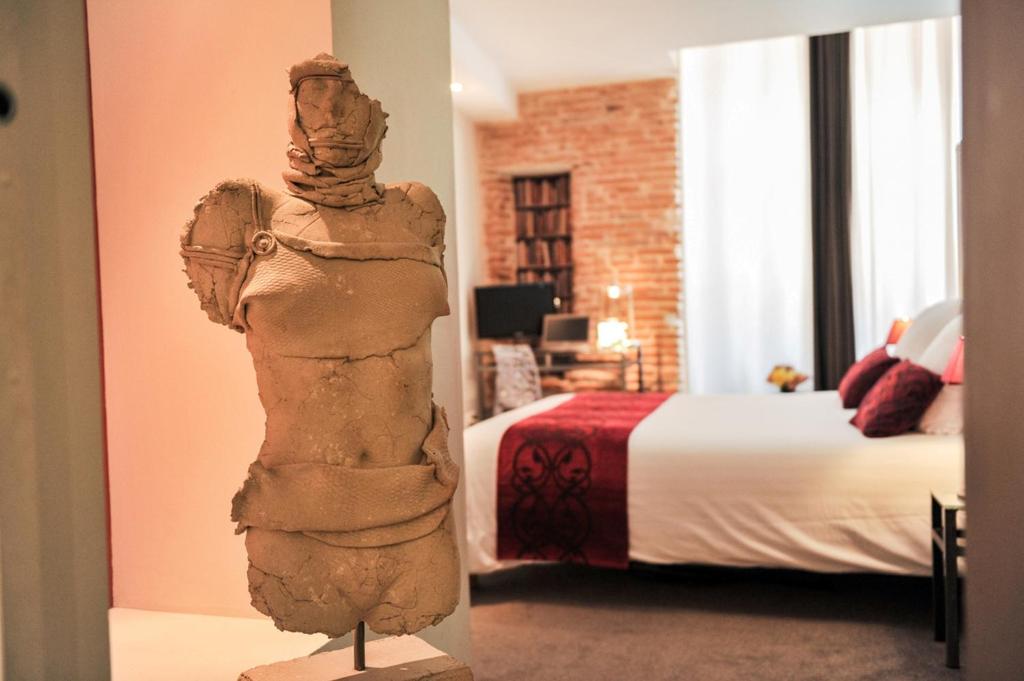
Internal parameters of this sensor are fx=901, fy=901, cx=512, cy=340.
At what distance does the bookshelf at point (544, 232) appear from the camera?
7.64m

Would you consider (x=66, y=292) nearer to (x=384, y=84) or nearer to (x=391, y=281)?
(x=391, y=281)

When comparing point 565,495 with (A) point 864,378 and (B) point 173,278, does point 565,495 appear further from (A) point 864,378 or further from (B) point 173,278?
(B) point 173,278

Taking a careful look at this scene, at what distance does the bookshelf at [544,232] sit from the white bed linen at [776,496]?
401 cm

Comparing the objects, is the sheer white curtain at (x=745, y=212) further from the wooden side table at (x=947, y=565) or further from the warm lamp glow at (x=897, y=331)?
the wooden side table at (x=947, y=565)

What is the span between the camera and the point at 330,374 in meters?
1.44

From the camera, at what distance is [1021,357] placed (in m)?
1.13

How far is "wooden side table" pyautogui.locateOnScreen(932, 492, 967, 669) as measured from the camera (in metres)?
2.75

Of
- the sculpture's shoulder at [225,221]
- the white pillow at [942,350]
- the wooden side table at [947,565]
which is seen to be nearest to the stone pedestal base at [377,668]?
the sculpture's shoulder at [225,221]

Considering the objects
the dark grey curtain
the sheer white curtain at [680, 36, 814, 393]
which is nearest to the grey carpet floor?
the dark grey curtain

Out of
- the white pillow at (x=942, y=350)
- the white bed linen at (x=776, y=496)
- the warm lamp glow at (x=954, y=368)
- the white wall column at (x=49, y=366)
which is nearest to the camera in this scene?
the white wall column at (x=49, y=366)

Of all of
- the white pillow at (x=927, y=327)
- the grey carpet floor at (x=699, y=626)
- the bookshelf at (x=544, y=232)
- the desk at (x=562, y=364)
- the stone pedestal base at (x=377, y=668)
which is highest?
the bookshelf at (x=544, y=232)

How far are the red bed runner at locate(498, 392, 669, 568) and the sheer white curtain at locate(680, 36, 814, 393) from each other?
3.74m

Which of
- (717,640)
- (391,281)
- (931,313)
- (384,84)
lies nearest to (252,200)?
(391,281)

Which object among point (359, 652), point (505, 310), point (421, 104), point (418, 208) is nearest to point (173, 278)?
point (421, 104)
